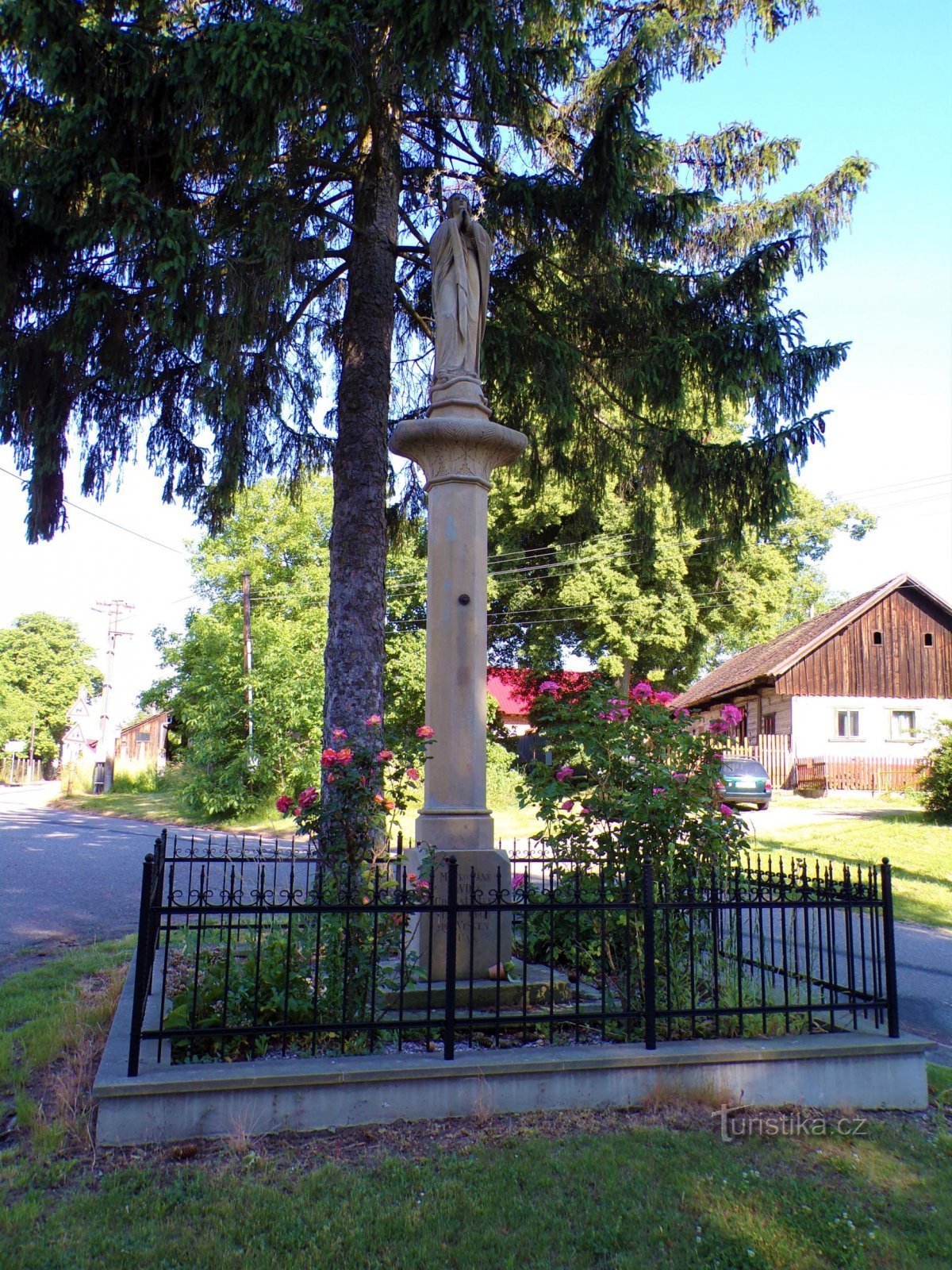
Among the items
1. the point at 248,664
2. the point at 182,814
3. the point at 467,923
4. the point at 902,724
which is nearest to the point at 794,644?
the point at 902,724

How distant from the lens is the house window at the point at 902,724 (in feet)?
102

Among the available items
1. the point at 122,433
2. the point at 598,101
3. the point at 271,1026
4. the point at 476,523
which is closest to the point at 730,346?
the point at 598,101

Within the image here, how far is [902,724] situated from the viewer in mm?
31484

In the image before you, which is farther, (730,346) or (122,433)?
(122,433)

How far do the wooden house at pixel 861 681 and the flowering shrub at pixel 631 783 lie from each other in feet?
81.9

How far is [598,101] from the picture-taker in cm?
988

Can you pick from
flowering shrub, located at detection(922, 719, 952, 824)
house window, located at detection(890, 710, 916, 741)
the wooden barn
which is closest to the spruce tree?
flowering shrub, located at detection(922, 719, 952, 824)

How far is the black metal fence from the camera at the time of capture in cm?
442

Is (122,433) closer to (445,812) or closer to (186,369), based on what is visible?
(186,369)

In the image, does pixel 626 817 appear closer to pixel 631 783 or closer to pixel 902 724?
pixel 631 783

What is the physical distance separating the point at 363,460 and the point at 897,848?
1034 cm

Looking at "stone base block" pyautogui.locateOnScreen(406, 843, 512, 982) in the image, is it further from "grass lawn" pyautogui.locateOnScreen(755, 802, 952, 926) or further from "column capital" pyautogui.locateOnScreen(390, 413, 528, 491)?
"grass lawn" pyautogui.locateOnScreen(755, 802, 952, 926)

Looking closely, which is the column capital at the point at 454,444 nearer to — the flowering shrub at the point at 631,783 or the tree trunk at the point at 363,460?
the flowering shrub at the point at 631,783

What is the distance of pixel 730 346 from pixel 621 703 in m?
4.56
